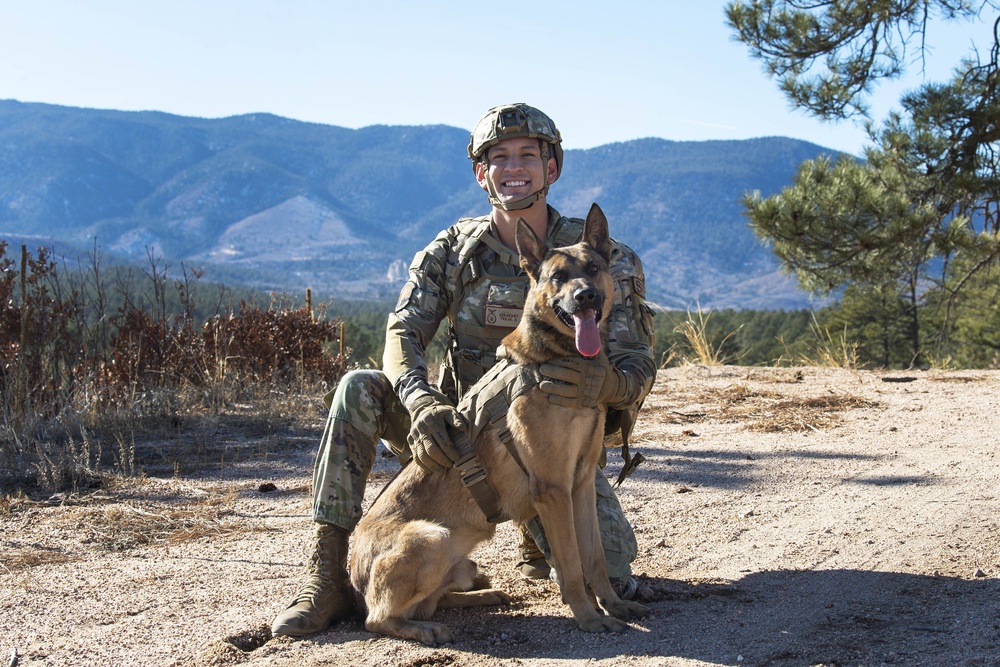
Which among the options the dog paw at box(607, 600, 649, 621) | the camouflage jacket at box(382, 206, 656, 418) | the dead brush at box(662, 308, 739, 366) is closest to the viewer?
the dog paw at box(607, 600, 649, 621)

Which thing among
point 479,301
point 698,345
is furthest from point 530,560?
point 698,345

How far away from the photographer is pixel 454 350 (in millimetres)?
4895

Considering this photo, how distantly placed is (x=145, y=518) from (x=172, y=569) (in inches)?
40.1

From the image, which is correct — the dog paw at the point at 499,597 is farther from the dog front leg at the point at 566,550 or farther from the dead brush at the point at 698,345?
the dead brush at the point at 698,345

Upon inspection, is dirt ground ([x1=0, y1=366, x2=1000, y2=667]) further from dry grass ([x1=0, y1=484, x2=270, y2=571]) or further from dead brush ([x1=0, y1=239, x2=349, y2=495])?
dead brush ([x1=0, y1=239, x2=349, y2=495])

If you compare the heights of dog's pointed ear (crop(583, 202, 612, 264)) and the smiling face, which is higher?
the smiling face

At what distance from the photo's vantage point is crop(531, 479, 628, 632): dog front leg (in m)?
3.78

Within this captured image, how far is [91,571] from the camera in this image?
4719mm

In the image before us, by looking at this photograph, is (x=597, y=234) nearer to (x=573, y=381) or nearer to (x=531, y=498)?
(x=573, y=381)

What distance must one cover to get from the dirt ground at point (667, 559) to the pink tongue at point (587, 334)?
1230mm

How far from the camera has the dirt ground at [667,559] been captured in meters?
3.63

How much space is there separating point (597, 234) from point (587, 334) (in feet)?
1.99

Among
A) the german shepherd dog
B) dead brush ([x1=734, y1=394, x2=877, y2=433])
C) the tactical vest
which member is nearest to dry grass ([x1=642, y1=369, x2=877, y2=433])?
dead brush ([x1=734, y1=394, x2=877, y2=433])

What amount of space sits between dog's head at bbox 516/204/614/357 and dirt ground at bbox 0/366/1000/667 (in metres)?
1.34
